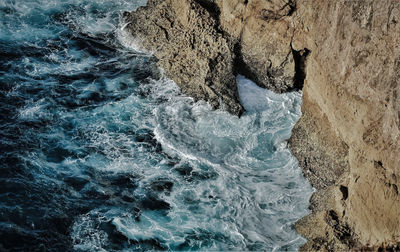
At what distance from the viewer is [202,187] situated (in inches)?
485

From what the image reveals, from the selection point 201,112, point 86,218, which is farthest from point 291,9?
point 86,218

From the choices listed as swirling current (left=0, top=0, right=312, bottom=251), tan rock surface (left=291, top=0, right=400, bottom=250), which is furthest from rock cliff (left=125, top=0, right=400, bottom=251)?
swirling current (left=0, top=0, right=312, bottom=251)

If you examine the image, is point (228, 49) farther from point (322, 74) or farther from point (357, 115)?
point (357, 115)

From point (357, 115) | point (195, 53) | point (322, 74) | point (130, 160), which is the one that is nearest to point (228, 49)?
point (195, 53)

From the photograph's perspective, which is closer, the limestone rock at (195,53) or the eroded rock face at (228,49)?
the eroded rock face at (228,49)

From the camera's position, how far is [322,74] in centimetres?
1121

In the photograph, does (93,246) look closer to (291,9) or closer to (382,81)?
(382,81)

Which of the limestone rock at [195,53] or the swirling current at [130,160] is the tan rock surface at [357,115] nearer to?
the swirling current at [130,160]

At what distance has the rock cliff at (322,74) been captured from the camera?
892cm

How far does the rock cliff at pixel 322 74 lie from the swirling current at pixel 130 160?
1.92 ft

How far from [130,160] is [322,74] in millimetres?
5737

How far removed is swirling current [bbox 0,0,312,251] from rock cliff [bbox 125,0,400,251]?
0.59 m

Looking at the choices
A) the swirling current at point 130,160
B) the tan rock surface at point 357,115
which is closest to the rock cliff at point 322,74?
the tan rock surface at point 357,115

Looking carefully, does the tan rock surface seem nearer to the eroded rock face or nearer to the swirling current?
the swirling current
